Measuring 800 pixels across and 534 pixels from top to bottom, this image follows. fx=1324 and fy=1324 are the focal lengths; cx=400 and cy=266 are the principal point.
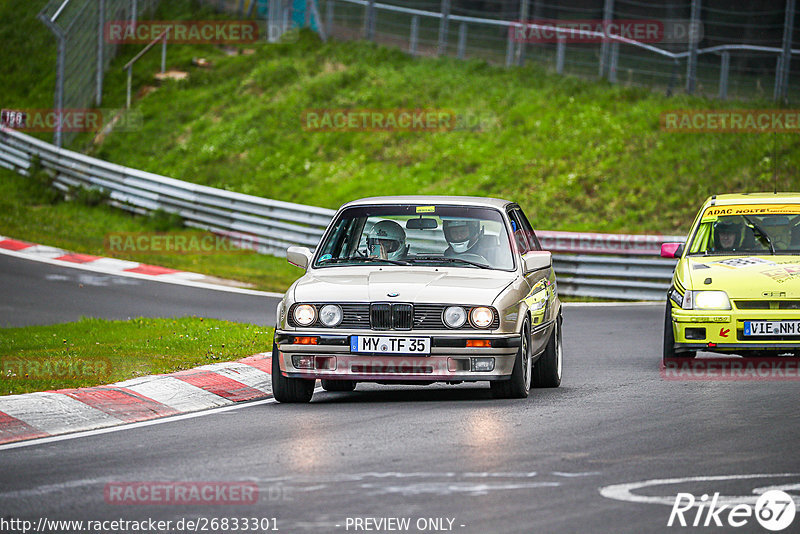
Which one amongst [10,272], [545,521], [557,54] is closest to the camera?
[545,521]

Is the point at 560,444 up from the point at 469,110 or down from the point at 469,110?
down

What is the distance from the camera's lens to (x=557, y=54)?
31516 millimetres

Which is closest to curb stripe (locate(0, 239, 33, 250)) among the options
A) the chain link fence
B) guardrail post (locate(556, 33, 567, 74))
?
the chain link fence

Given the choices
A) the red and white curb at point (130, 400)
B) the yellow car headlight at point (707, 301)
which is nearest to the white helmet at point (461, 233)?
the red and white curb at point (130, 400)

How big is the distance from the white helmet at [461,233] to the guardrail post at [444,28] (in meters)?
21.9

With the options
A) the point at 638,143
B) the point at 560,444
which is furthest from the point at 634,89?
the point at 560,444

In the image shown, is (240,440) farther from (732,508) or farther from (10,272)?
(10,272)

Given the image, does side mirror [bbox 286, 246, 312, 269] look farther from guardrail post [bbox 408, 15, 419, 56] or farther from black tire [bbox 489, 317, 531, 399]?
guardrail post [bbox 408, 15, 419, 56]

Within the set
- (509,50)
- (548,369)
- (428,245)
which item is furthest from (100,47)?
(548,369)

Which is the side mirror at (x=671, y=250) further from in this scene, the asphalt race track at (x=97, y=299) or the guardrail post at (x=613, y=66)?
the guardrail post at (x=613, y=66)

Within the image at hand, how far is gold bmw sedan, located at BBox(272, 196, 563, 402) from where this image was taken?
9562 millimetres

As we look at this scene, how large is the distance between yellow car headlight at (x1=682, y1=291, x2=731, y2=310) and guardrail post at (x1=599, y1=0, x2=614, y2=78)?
55.0ft

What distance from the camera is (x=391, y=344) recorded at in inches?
376

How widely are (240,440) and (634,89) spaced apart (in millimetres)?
22843
